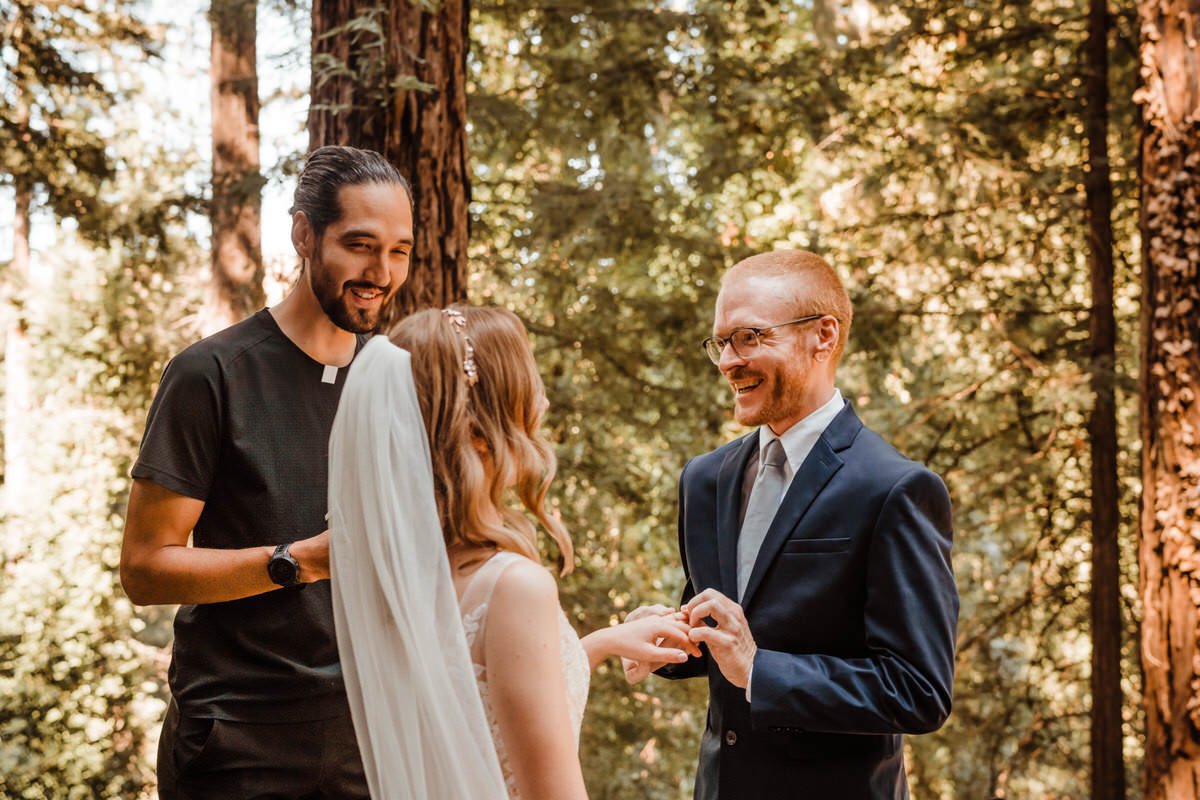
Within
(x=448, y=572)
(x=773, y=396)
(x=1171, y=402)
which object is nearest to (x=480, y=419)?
(x=448, y=572)

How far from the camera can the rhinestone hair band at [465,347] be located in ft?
6.81

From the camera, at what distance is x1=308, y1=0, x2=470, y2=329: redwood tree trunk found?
4.18 m

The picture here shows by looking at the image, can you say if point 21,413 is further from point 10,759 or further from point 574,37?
point 574,37

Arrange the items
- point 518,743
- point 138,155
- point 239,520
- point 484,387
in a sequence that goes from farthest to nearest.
A: point 138,155 < point 239,520 < point 484,387 < point 518,743

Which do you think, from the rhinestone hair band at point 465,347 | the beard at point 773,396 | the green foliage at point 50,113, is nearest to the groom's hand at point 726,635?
the beard at point 773,396

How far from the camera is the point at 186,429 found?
2.44 metres

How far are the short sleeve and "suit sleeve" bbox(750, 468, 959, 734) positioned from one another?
132 cm

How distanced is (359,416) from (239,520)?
675mm

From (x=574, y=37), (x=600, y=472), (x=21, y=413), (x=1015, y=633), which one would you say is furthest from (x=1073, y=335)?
(x=21, y=413)

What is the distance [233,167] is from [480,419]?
6.99 meters

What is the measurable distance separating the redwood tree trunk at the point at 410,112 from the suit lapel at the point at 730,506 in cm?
176

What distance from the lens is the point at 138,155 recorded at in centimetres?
1441

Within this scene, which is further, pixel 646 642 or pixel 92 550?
pixel 92 550

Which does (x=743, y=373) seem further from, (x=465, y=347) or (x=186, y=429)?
(x=186, y=429)
